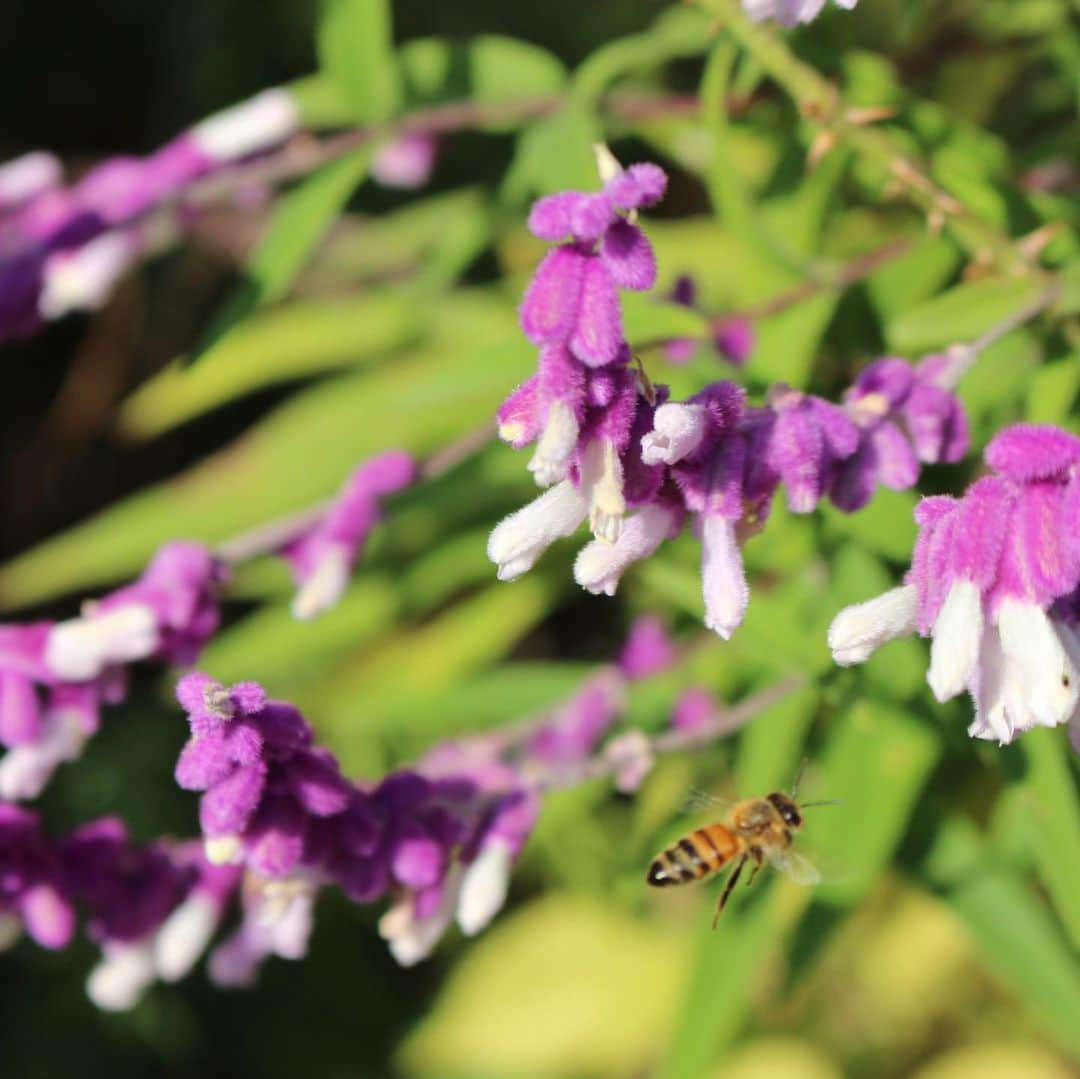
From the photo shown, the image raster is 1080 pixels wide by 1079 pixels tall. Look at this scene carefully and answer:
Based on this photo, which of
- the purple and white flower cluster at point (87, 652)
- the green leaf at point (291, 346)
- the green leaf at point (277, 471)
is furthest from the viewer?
the green leaf at point (291, 346)

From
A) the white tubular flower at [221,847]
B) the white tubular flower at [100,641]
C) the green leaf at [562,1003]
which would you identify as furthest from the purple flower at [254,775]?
the green leaf at [562,1003]

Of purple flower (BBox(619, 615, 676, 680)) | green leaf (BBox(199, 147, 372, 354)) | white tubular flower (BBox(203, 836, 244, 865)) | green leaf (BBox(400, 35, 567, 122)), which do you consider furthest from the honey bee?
green leaf (BBox(400, 35, 567, 122))

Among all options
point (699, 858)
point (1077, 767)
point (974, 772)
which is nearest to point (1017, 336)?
point (1077, 767)

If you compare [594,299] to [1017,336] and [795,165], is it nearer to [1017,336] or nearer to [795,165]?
[1017,336]

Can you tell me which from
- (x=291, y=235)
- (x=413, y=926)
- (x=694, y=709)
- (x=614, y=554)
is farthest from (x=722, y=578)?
(x=291, y=235)

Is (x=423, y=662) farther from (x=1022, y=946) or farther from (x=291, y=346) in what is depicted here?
(x=1022, y=946)

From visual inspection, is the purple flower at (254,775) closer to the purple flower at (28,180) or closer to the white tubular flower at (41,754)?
the white tubular flower at (41,754)
